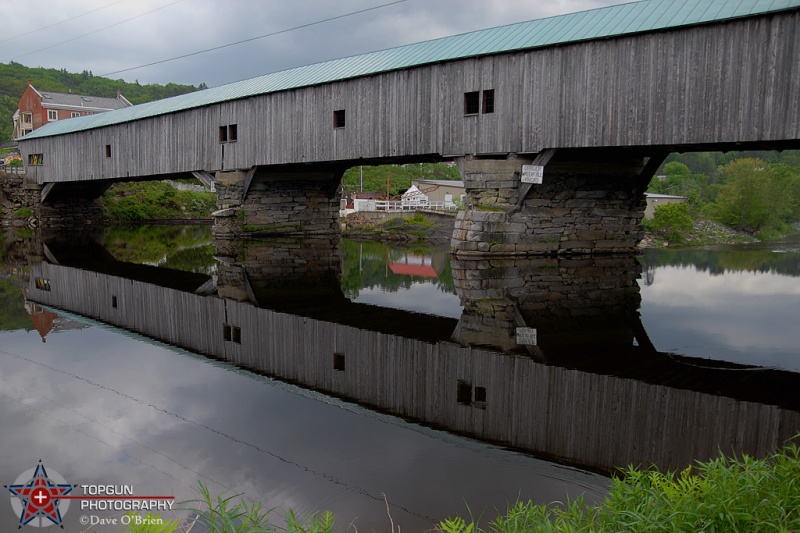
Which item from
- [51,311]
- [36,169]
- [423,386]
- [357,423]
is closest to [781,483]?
[357,423]

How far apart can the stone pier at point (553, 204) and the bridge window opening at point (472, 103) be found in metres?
1.34

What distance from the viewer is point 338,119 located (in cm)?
2069

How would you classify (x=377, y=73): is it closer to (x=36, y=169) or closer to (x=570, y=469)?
(x=570, y=469)

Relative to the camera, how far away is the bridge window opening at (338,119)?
20578mm

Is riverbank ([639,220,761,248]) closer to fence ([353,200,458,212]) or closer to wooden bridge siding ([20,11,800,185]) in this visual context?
fence ([353,200,458,212])

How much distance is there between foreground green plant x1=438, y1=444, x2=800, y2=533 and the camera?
124 inches

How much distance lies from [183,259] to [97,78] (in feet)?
330

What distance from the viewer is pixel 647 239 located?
30.1 meters

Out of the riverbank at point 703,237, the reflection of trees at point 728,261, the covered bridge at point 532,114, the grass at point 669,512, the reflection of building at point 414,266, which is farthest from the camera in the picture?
the riverbank at point 703,237

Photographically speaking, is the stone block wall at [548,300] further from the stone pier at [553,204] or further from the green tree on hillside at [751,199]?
the green tree on hillside at [751,199]

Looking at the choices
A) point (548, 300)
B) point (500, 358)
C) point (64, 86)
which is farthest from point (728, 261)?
point (64, 86)

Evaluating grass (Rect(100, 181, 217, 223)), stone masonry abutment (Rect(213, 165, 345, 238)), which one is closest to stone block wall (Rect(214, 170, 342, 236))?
stone masonry abutment (Rect(213, 165, 345, 238))

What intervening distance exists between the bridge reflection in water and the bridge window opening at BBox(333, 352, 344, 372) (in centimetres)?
3

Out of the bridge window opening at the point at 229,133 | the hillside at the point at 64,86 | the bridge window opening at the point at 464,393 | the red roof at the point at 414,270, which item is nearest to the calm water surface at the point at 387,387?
the bridge window opening at the point at 464,393
